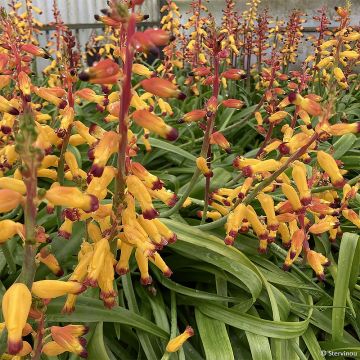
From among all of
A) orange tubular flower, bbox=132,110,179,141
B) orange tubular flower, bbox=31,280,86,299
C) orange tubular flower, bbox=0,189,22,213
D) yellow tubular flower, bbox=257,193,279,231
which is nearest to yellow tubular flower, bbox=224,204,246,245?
yellow tubular flower, bbox=257,193,279,231

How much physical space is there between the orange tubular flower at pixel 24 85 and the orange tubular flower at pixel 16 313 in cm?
124

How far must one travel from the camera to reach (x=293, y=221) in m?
3.01

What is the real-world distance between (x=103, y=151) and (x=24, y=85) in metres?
0.96

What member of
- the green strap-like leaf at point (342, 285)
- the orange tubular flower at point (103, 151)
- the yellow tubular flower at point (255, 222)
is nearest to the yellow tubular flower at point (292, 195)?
the yellow tubular flower at point (255, 222)

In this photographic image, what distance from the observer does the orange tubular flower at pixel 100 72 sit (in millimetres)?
1595

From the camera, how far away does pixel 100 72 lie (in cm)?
160

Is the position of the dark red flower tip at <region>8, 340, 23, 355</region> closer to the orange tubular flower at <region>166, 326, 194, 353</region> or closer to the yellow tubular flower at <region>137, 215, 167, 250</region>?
the yellow tubular flower at <region>137, 215, 167, 250</region>

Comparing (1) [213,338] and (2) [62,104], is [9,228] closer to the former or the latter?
(2) [62,104]

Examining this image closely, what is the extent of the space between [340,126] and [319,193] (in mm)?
1164

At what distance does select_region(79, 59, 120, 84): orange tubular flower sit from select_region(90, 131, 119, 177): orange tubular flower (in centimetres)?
24

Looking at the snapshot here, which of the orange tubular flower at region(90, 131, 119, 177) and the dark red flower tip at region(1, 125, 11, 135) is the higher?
the orange tubular flower at region(90, 131, 119, 177)

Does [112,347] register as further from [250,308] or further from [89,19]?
[89,19]

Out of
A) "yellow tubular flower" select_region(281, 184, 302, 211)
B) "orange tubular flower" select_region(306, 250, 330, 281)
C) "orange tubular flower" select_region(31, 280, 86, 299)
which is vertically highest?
"orange tubular flower" select_region(31, 280, 86, 299)

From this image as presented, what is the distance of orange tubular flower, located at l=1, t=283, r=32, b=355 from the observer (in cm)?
144
